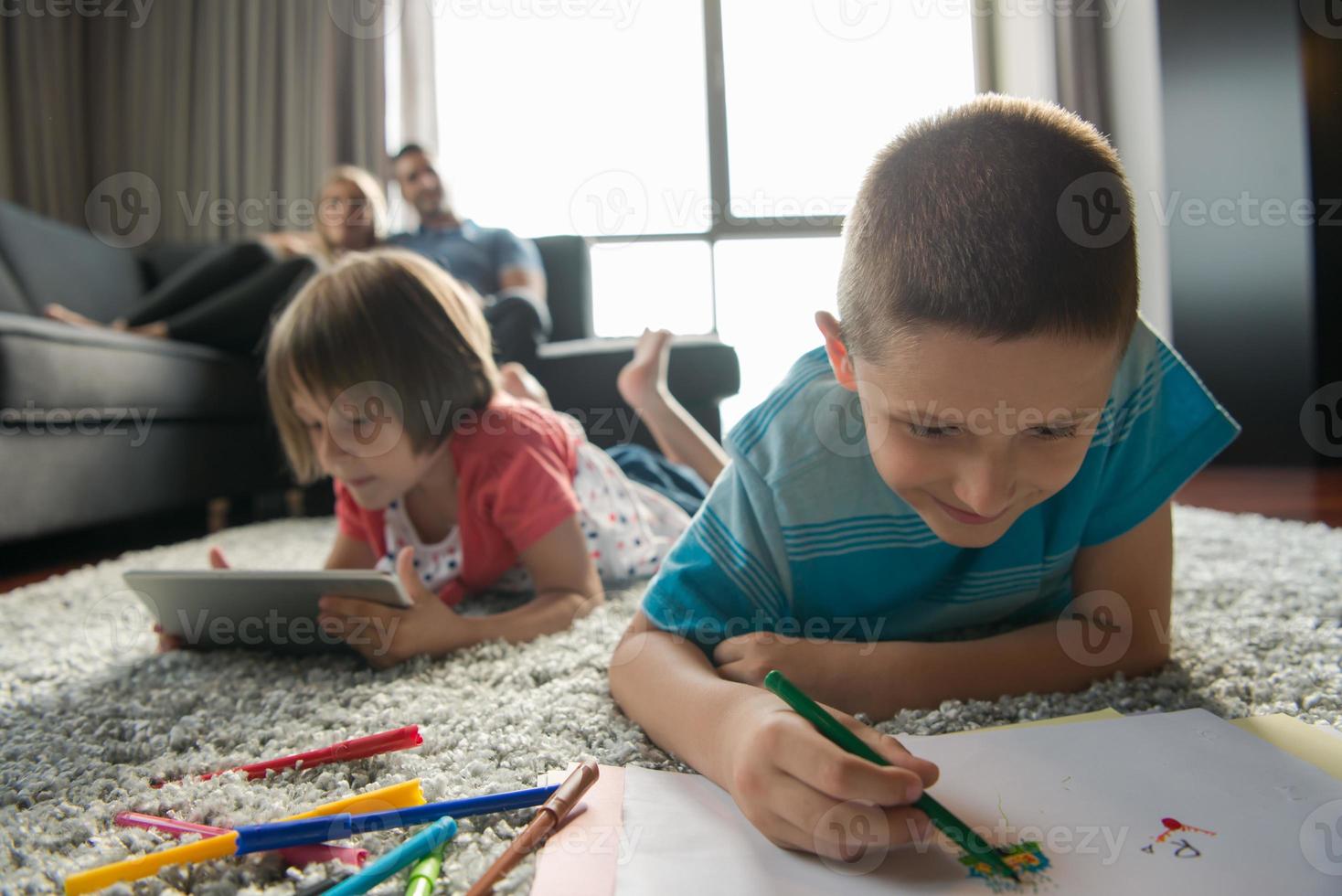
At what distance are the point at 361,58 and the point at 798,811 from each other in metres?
3.43

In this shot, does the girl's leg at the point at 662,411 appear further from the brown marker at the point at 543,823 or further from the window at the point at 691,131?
the window at the point at 691,131

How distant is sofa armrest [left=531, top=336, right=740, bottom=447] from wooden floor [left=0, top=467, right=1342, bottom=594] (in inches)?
34.4

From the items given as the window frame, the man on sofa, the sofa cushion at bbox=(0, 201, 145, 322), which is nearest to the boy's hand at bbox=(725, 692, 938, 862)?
the man on sofa

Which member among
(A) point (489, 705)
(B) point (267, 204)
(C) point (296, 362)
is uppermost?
(B) point (267, 204)

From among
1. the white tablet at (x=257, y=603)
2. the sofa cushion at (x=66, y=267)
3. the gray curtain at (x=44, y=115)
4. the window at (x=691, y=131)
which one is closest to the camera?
the white tablet at (x=257, y=603)

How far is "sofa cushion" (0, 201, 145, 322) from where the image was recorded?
214 centimetres

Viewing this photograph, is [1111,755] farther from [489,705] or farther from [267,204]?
[267,204]

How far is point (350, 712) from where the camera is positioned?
628 mm

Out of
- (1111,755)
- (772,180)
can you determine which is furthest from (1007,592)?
(772,180)

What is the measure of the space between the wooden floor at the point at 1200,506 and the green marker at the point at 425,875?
47.6 inches

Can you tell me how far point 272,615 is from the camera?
0.78 meters

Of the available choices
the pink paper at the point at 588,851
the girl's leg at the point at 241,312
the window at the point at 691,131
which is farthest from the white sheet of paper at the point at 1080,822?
the window at the point at 691,131

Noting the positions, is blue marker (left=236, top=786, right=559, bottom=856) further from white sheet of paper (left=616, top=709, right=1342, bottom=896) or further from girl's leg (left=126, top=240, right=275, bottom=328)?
girl's leg (left=126, top=240, right=275, bottom=328)

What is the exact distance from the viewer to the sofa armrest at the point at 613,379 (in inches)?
74.7
